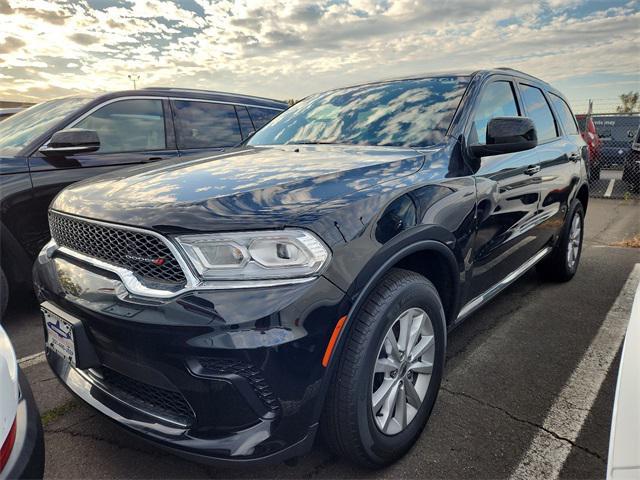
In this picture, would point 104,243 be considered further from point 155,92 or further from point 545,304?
point 545,304

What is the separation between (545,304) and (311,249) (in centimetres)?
302

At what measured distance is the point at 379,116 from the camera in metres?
2.68

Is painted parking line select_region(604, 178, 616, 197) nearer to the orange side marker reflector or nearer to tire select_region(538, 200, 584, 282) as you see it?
tire select_region(538, 200, 584, 282)

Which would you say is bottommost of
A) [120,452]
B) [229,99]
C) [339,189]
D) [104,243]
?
[120,452]

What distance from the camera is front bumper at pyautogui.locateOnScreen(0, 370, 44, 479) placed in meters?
1.23

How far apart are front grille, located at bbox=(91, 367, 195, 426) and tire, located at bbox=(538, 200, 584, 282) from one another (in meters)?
3.59

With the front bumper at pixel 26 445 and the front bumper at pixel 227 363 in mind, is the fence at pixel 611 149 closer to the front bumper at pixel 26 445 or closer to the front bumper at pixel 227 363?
the front bumper at pixel 227 363

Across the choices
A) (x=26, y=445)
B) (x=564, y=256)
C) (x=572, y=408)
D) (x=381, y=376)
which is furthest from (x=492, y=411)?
(x=564, y=256)

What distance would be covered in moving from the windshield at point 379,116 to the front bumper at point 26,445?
193 cm

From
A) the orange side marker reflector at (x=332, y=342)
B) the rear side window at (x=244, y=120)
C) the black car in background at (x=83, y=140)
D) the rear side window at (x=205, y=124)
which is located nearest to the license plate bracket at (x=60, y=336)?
A: the orange side marker reflector at (x=332, y=342)

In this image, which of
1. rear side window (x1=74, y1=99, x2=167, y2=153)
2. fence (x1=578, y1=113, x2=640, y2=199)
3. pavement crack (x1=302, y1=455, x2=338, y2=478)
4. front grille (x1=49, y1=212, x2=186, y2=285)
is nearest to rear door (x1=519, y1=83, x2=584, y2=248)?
pavement crack (x1=302, y1=455, x2=338, y2=478)

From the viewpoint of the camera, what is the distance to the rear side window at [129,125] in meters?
3.87

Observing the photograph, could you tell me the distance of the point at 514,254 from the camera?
2.99m

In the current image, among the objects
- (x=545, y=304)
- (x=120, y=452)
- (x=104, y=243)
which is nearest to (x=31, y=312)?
(x=120, y=452)
